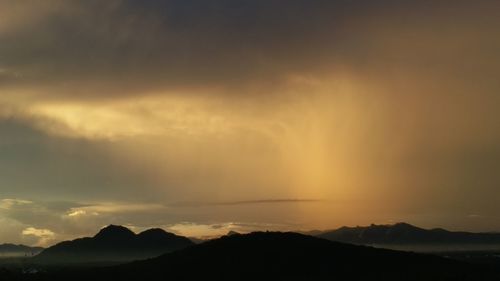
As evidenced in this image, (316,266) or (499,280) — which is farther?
(316,266)

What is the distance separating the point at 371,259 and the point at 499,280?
3868 centimetres

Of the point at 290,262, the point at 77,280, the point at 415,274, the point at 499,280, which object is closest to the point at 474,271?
the point at 499,280

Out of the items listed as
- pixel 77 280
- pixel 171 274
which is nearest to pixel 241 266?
pixel 171 274

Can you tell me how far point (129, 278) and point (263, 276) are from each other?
43351 millimetres

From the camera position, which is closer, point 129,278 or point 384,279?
point 384,279

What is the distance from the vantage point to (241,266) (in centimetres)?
19688

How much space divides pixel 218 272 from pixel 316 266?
3094 cm

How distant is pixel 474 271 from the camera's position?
19562cm

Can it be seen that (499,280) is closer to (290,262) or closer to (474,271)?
(474,271)

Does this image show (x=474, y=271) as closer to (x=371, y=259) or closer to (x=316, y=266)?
(x=371, y=259)

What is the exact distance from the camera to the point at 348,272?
18800 centimetres

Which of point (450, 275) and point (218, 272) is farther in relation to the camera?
point (218, 272)

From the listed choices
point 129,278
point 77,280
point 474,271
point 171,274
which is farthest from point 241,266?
point 474,271

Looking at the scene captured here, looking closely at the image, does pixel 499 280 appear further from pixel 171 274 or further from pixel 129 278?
pixel 129 278
